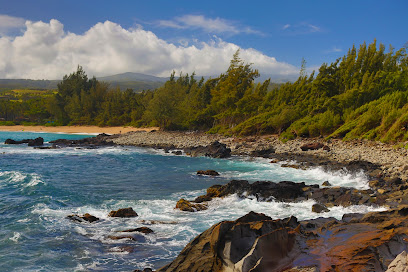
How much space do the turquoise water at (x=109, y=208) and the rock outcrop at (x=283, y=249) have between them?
310 centimetres

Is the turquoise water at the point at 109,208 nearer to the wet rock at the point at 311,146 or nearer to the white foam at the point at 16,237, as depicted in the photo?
the white foam at the point at 16,237

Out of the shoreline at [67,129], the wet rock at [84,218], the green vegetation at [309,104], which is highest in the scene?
the green vegetation at [309,104]

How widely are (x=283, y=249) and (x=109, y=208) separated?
10.9 meters


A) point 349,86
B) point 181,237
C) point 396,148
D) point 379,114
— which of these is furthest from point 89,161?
point 349,86

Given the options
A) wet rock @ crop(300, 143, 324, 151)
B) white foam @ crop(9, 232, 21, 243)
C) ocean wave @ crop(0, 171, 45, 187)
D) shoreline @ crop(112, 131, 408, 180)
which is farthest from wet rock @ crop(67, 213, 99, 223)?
wet rock @ crop(300, 143, 324, 151)

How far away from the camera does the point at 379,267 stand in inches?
246

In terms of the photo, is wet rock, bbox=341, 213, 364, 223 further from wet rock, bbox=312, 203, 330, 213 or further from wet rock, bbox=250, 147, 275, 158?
wet rock, bbox=250, 147, 275, 158

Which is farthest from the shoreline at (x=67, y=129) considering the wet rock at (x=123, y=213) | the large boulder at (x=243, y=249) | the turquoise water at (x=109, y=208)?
the large boulder at (x=243, y=249)

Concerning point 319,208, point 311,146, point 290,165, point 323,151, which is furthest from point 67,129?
point 319,208

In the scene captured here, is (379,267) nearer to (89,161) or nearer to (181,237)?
(181,237)

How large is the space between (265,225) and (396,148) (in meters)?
25.1

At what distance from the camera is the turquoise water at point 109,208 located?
32.3 feet

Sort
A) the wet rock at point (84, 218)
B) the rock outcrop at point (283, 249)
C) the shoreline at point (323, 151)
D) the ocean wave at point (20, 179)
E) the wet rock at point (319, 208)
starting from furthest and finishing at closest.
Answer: the shoreline at point (323, 151), the ocean wave at point (20, 179), the wet rock at point (319, 208), the wet rock at point (84, 218), the rock outcrop at point (283, 249)

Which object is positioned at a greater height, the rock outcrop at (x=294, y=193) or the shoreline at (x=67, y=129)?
the rock outcrop at (x=294, y=193)
